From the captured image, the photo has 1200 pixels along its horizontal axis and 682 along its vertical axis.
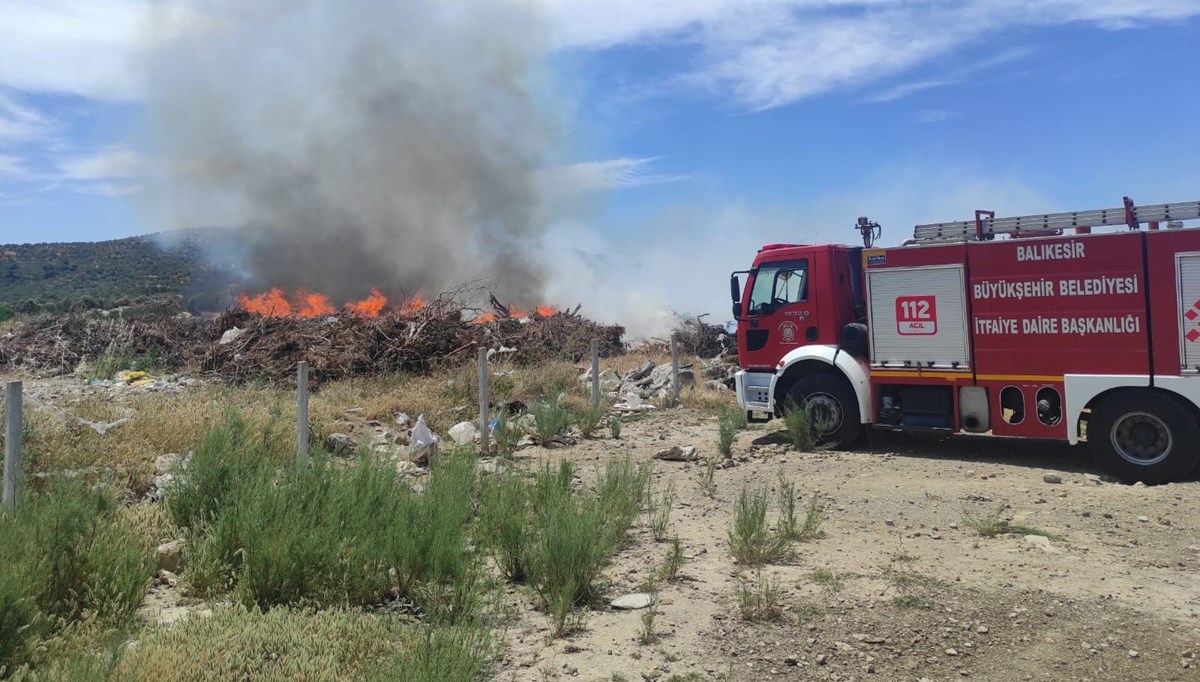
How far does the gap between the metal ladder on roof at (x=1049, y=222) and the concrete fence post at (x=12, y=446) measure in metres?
9.06

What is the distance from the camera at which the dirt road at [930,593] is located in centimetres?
409

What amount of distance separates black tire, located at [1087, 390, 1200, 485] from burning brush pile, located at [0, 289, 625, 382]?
11.3 metres

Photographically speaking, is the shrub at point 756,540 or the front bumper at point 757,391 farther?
the front bumper at point 757,391

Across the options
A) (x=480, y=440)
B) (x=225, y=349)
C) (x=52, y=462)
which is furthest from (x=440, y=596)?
(x=225, y=349)

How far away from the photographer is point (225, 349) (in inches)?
644

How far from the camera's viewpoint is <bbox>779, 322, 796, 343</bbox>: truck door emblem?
35.5 feet

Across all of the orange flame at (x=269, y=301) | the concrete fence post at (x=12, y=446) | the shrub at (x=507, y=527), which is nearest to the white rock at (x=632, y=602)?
the shrub at (x=507, y=527)

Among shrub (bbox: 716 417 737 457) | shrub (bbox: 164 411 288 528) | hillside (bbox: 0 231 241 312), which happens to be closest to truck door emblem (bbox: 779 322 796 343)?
shrub (bbox: 716 417 737 457)

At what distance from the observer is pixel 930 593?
5.08 m

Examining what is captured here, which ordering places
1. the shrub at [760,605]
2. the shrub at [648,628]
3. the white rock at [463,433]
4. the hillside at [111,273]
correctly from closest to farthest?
the shrub at [648,628], the shrub at [760,605], the white rock at [463,433], the hillside at [111,273]

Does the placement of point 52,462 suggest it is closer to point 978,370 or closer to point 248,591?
point 248,591

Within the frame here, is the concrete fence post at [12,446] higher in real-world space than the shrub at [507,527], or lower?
higher

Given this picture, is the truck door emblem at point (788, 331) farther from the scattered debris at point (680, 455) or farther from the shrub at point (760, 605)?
the shrub at point (760, 605)

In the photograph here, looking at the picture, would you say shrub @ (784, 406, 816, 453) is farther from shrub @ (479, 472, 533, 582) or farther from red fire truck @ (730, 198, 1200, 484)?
shrub @ (479, 472, 533, 582)
